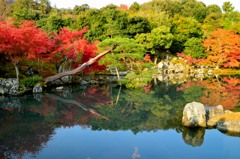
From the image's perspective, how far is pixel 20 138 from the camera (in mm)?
7742

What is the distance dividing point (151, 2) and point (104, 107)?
3821 cm

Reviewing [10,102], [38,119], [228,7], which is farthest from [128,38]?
[228,7]

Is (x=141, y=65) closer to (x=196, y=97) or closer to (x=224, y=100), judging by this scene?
(x=196, y=97)

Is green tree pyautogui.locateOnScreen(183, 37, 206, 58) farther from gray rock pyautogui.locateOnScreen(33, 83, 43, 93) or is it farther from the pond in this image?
gray rock pyautogui.locateOnScreen(33, 83, 43, 93)

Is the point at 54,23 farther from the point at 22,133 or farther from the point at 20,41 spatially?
the point at 22,133

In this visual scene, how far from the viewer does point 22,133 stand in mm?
8250

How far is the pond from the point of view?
6.78 m

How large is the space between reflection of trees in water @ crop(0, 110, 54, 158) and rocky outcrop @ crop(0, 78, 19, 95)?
4.14m

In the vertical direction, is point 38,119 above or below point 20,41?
below

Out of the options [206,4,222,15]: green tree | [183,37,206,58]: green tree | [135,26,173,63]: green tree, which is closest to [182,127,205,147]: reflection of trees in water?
[135,26,173,63]: green tree

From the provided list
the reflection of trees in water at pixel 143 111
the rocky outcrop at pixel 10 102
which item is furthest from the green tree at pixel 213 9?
the rocky outcrop at pixel 10 102

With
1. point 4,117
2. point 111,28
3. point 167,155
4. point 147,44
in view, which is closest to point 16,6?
point 111,28

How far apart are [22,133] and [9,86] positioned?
7.70 metres

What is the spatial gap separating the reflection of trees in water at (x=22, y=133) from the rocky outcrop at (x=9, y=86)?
4.14m
